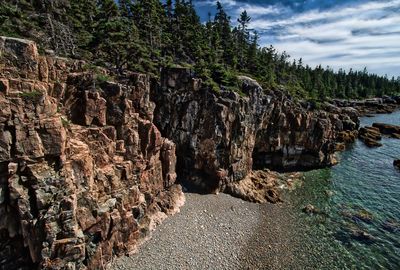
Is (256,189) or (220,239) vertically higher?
(256,189)

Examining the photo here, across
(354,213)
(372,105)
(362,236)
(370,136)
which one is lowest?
(362,236)

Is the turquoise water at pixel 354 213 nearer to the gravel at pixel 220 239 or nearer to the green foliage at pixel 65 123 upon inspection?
the gravel at pixel 220 239

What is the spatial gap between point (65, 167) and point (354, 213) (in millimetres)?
44448

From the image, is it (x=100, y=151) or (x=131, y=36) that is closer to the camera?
(x=100, y=151)

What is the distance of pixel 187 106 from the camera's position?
4897 cm

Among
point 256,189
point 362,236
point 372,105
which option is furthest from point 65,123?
point 372,105

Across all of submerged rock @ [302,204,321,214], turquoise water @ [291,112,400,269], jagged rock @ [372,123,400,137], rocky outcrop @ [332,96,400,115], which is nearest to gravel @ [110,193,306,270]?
submerged rock @ [302,204,321,214]

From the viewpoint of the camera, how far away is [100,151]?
3212cm

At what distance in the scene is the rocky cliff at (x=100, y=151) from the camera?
24516 millimetres

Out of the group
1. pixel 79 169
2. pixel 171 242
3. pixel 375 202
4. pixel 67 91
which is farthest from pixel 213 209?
pixel 375 202

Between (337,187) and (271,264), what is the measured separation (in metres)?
29.2

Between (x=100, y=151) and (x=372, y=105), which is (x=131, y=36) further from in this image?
(x=372, y=105)

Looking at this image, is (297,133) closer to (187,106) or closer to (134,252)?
(187,106)

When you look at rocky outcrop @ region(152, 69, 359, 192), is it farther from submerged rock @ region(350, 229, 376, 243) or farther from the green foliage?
submerged rock @ region(350, 229, 376, 243)
